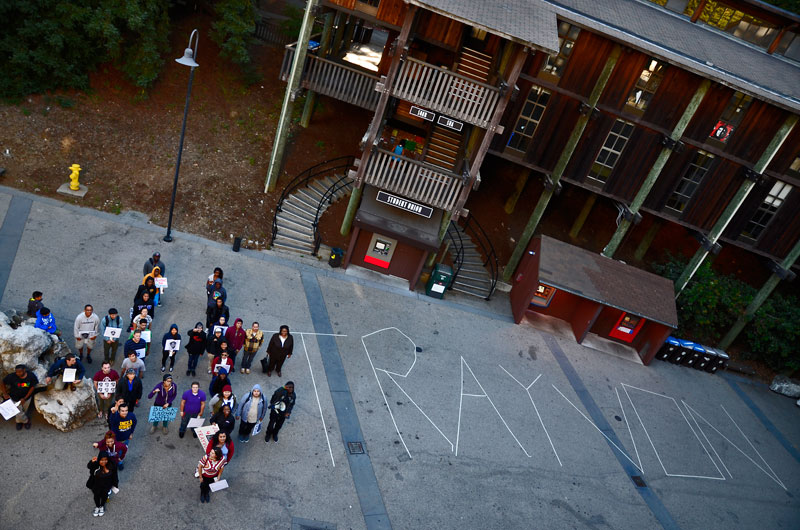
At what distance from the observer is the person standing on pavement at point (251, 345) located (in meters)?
15.0

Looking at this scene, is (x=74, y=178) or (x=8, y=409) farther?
(x=74, y=178)

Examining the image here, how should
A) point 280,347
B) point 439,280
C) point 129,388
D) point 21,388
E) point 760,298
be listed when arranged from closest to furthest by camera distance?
point 21,388 → point 129,388 → point 280,347 → point 439,280 → point 760,298

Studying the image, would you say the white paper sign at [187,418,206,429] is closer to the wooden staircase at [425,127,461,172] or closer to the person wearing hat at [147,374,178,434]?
the person wearing hat at [147,374,178,434]

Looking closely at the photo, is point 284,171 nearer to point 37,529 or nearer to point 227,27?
point 227,27

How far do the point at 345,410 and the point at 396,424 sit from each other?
1487 millimetres

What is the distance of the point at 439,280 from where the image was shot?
71.2 feet

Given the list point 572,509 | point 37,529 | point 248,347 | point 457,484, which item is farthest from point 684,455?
point 37,529

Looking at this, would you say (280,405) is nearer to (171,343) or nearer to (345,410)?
(345,410)

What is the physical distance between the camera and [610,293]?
21906mm

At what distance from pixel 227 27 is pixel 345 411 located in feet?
58.5

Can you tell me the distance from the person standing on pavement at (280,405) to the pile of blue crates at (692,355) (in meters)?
16.3

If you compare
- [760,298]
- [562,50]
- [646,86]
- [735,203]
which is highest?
[562,50]

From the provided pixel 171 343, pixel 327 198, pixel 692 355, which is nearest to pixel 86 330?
pixel 171 343

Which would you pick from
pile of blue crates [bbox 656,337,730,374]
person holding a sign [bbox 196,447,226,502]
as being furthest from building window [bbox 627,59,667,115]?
person holding a sign [bbox 196,447,226,502]
